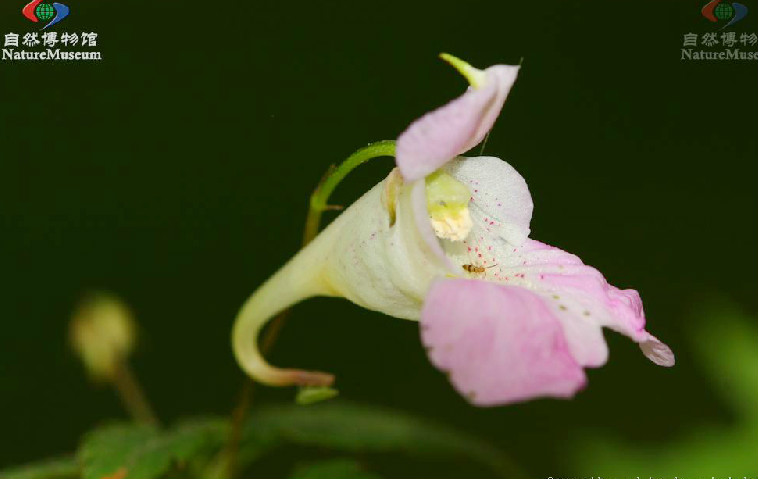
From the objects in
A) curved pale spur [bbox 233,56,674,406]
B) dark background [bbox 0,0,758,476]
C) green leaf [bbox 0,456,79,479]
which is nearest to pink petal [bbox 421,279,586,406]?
curved pale spur [bbox 233,56,674,406]

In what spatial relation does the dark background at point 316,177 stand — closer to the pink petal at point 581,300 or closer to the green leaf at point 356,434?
the green leaf at point 356,434

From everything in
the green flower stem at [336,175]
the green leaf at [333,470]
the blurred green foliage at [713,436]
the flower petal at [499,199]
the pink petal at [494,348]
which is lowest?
the blurred green foliage at [713,436]

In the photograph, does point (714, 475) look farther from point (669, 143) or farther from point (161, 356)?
point (161, 356)

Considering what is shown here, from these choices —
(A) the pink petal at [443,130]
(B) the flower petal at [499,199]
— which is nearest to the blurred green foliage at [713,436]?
(B) the flower petal at [499,199]

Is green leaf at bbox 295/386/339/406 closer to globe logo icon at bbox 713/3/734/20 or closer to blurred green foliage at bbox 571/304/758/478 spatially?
blurred green foliage at bbox 571/304/758/478

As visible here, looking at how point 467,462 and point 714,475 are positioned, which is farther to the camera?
point 467,462

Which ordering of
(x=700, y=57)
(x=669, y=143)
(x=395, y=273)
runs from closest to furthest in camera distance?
(x=395, y=273) < (x=700, y=57) < (x=669, y=143)

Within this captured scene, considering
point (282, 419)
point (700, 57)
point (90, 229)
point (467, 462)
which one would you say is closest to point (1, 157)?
point (90, 229)
